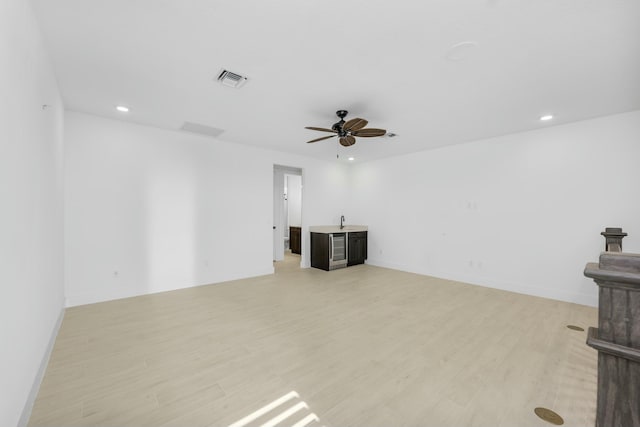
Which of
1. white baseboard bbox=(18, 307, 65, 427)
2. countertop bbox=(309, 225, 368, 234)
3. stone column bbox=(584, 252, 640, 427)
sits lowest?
white baseboard bbox=(18, 307, 65, 427)

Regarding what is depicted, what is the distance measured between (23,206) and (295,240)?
689 cm

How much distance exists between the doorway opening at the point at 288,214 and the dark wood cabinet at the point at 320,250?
269 millimetres

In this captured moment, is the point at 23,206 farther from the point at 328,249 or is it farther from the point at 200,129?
the point at 328,249

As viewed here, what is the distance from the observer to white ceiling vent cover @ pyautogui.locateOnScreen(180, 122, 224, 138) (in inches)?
170

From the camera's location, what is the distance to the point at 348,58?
2443 millimetres

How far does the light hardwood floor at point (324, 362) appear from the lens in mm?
1798

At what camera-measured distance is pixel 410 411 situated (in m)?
1.79

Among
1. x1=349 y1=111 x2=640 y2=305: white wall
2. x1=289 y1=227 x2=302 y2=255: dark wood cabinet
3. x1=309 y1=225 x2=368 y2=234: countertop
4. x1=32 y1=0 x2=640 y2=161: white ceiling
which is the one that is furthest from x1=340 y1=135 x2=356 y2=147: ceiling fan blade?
x1=289 y1=227 x2=302 y2=255: dark wood cabinet

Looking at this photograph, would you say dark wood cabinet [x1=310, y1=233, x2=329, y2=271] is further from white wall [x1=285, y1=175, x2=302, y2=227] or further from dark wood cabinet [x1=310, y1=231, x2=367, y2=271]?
white wall [x1=285, y1=175, x2=302, y2=227]

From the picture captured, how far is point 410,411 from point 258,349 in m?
1.45

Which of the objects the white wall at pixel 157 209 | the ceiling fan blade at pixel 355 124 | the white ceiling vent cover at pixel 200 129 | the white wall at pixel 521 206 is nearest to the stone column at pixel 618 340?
the ceiling fan blade at pixel 355 124

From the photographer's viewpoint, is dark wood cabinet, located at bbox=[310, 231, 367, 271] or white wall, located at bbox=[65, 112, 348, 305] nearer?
white wall, located at bbox=[65, 112, 348, 305]

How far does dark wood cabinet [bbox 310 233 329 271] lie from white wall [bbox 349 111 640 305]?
160cm

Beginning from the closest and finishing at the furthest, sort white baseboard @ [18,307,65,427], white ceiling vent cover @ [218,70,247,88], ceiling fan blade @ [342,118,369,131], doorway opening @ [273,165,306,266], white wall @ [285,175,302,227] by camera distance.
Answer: white baseboard @ [18,307,65,427] < white ceiling vent cover @ [218,70,247,88] < ceiling fan blade @ [342,118,369,131] < doorway opening @ [273,165,306,266] < white wall @ [285,175,302,227]
